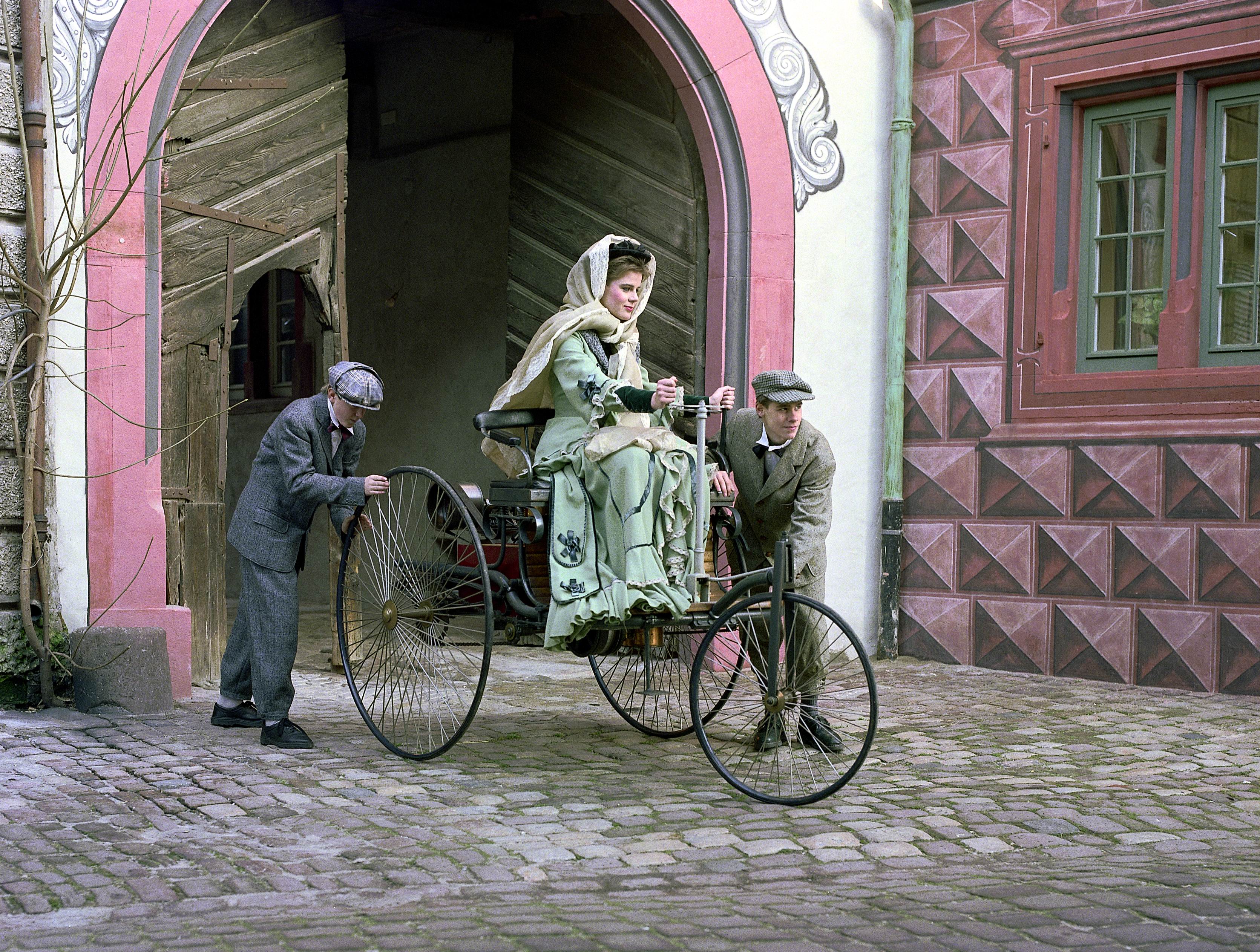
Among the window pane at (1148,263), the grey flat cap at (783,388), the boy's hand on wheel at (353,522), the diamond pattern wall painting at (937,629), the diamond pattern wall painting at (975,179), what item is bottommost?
the diamond pattern wall painting at (937,629)

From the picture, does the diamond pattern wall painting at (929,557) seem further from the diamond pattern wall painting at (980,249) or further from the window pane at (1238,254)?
the window pane at (1238,254)

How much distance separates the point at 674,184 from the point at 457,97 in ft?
10.5

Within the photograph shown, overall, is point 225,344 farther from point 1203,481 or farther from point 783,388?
point 1203,481

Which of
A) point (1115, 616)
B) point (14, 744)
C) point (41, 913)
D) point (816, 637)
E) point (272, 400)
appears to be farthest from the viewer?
point (272, 400)

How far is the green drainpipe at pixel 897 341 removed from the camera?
875cm

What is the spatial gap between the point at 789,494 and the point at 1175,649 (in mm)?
3128

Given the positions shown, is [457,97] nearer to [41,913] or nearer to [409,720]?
[409,720]

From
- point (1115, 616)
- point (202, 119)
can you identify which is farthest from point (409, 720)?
point (1115, 616)

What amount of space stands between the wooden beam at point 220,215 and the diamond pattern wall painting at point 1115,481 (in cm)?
469

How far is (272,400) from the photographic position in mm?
12602

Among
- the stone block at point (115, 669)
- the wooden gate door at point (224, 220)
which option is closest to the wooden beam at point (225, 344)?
the wooden gate door at point (224, 220)

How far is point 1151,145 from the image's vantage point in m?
8.12

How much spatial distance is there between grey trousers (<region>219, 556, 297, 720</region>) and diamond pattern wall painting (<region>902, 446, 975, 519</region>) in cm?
422

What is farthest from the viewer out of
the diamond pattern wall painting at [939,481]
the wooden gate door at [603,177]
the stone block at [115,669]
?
the wooden gate door at [603,177]
